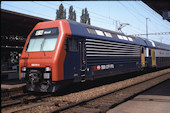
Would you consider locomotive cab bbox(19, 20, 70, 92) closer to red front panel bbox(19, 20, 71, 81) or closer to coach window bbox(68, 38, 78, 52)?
red front panel bbox(19, 20, 71, 81)

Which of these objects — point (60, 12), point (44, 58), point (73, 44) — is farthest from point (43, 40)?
point (60, 12)

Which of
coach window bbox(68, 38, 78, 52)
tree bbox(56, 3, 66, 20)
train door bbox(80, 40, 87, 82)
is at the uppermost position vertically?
tree bbox(56, 3, 66, 20)

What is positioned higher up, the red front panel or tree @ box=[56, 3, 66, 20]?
tree @ box=[56, 3, 66, 20]

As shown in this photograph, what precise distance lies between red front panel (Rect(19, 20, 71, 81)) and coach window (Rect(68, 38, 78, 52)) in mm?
360

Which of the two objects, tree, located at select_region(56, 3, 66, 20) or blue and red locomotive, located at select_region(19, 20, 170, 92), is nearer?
blue and red locomotive, located at select_region(19, 20, 170, 92)

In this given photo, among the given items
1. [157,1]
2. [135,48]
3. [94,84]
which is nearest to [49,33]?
[94,84]

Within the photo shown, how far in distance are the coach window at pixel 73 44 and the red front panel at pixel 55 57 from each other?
0.36 m

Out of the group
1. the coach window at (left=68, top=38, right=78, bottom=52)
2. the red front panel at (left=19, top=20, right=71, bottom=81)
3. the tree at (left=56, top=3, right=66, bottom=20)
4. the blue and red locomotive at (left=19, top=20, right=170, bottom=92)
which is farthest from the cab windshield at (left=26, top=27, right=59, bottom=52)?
the tree at (left=56, top=3, right=66, bottom=20)

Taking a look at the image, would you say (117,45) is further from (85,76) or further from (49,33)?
(49,33)

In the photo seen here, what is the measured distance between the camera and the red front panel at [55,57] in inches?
307

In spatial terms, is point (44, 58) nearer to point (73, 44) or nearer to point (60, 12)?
point (73, 44)

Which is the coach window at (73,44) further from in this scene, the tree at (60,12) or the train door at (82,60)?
the tree at (60,12)

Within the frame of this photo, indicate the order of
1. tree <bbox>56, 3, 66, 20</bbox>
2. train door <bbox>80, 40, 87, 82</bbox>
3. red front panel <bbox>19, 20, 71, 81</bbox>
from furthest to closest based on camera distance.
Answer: tree <bbox>56, 3, 66, 20</bbox> → train door <bbox>80, 40, 87, 82</bbox> → red front panel <bbox>19, 20, 71, 81</bbox>

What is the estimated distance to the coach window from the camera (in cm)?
862
